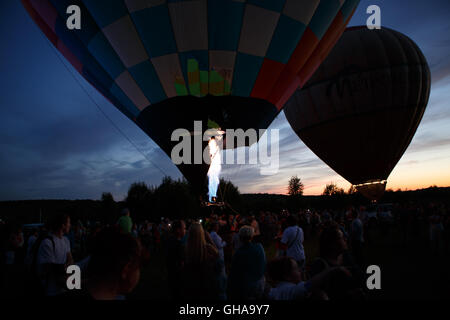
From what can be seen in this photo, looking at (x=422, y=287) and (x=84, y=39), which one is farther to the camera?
(x=84, y=39)

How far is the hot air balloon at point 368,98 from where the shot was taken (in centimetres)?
1377

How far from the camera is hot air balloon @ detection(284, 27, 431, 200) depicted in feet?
45.2

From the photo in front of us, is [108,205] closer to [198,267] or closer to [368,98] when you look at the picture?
[368,98]

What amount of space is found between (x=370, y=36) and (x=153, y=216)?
114ft

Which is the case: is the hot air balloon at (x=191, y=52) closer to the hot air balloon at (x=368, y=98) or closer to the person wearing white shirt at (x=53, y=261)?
the person wearing white shirt at (x=53, y=261)

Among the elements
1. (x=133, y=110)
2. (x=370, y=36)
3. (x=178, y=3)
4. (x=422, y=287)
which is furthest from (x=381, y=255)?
(x=370, y=36)

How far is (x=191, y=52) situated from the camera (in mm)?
5695

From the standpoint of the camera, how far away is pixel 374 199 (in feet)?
54.2

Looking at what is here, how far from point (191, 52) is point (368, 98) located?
36.0 feet

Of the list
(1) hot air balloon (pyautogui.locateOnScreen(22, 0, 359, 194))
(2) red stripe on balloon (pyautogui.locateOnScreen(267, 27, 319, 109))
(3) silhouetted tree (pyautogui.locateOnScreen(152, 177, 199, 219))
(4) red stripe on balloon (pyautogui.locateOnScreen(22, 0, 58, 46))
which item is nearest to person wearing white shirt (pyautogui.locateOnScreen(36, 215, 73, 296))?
(1) hot air balloon (pyautogui.locateOnScreen(22, 0, 359, 194))

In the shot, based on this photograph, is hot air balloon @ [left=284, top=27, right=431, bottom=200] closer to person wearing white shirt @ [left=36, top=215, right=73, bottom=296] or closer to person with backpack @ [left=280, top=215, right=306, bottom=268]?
person with backpack @ [left=280, top=215, right=306, bottom=268]

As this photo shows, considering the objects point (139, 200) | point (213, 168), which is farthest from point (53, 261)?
point (139, 200)

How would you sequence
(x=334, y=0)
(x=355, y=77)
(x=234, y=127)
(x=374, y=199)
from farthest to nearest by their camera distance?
(x=374, y=199)
(x=355, y=77)
(x=334, y=0)
(x=234, y=127)
